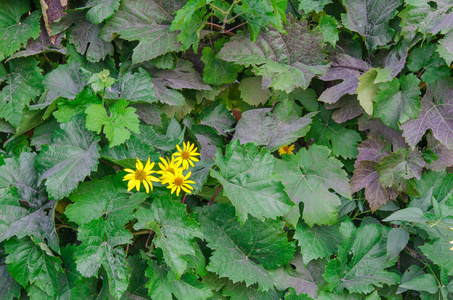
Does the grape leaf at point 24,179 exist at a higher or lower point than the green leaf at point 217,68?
lower

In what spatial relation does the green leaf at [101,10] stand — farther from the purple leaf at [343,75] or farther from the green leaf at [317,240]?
the green leaf at [317,240]

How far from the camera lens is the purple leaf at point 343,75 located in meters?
1.68

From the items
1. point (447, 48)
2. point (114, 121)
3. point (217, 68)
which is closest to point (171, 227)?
point (114, 121)

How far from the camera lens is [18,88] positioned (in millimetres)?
1606

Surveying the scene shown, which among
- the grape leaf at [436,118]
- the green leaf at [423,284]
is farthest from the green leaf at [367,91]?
the green leaf at [423,284]

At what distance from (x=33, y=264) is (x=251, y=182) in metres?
0.89

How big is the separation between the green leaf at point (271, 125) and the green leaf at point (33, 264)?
92 centimetres

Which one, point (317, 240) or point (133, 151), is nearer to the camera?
point (133, 151)

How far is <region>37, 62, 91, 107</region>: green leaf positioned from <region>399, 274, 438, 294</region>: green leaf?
1.66 metres

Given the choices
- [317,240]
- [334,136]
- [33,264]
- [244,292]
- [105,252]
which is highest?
[334,136]

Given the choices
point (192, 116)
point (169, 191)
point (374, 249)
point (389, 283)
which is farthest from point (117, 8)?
point (389, 283)

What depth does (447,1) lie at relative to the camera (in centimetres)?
164

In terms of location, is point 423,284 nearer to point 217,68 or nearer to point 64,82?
point 217,68

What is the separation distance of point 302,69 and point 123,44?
0.83 metres
